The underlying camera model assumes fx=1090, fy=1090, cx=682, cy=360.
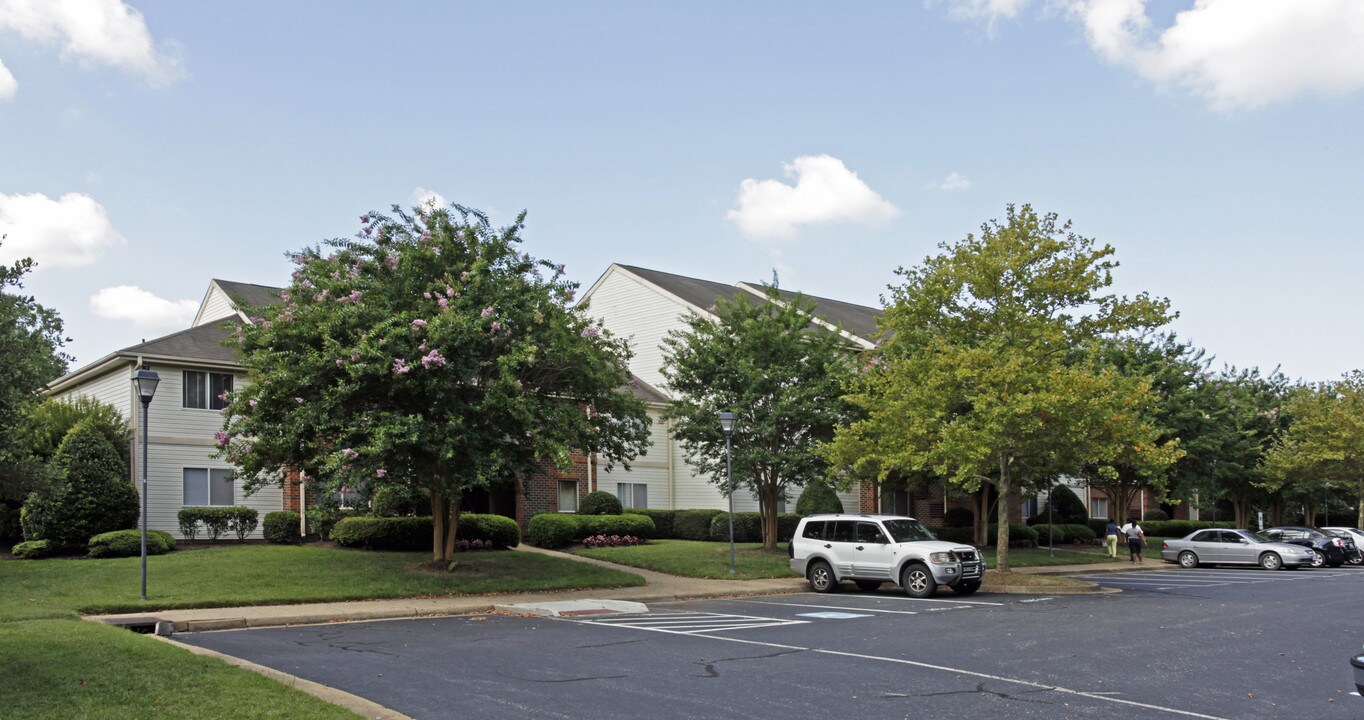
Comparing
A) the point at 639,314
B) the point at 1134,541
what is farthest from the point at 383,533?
the point at 1134,541

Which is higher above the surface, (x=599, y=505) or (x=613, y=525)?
(x=599, y=505)

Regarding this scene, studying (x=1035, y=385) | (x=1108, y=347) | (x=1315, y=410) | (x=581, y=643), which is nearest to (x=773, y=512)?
(x=1035, y=385)

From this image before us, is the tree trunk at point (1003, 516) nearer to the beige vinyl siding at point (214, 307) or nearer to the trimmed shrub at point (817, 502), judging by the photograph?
the trimmed shrub at point (817, 502)

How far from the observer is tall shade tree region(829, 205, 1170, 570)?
2453 centimetres

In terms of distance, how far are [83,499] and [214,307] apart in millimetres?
15949

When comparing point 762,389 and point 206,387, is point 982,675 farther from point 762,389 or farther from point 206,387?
point 206,387

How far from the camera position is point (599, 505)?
33594mm

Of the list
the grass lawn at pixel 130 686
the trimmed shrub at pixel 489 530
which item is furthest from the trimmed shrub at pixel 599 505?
the grass lawn at pixel 130 686

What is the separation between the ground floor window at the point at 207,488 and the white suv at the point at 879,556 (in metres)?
15.4

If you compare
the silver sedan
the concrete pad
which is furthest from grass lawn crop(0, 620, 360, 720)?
the silver sedan

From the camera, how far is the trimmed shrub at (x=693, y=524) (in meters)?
35.5

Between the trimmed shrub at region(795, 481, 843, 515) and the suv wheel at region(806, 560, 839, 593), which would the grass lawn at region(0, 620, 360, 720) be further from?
the trimmed shrub at region(795, 481, 843, 515)

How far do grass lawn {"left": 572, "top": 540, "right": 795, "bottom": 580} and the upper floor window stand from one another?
10.5 m

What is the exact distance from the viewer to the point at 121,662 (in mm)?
10609
